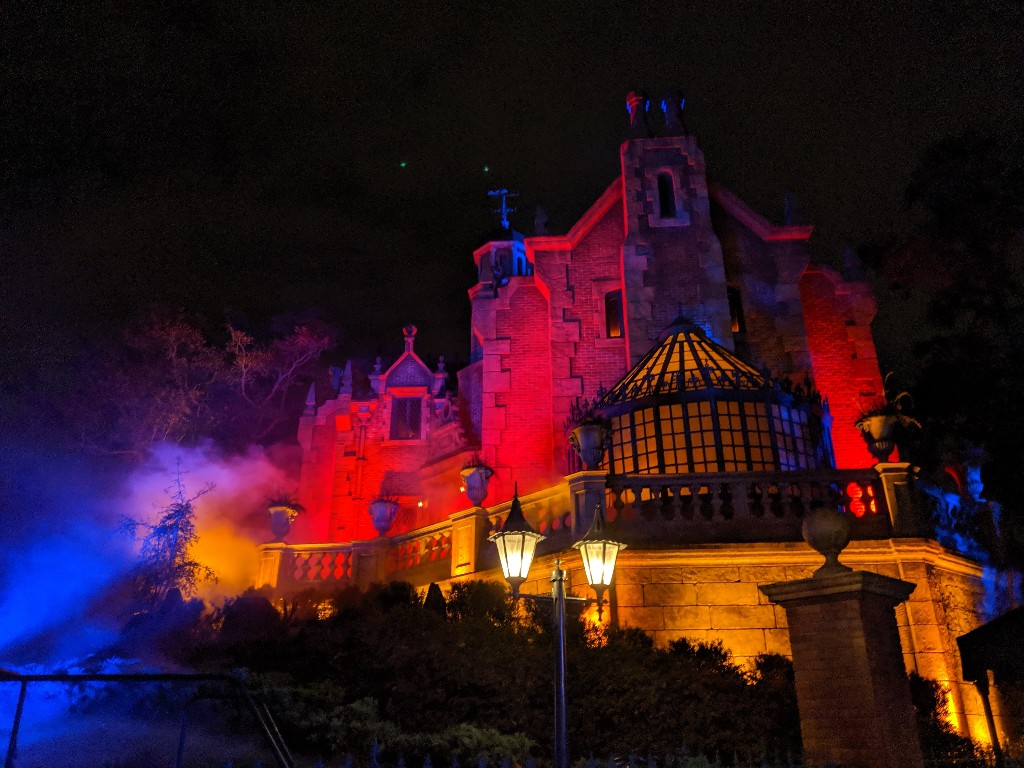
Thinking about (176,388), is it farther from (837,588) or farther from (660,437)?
(837,588)

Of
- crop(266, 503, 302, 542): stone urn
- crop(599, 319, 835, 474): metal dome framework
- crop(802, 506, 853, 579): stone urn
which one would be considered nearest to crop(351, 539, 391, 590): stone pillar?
crop(266, 503, 302, 542): stone urn

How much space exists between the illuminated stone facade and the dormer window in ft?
0.25

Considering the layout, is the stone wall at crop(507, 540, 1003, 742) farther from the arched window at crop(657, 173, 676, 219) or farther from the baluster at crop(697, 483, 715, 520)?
the arched window at crop(657, 173, 676, 219)

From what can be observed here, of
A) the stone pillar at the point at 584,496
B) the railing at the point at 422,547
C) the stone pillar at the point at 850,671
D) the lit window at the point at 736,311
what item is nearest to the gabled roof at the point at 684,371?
the lit window at the point at 736,311

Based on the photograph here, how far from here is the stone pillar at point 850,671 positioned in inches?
281

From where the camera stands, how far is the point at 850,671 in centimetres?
741

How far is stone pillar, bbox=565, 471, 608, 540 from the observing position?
1278 centimetres

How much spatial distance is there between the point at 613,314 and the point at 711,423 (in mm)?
6844

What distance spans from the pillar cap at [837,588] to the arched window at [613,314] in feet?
48.4

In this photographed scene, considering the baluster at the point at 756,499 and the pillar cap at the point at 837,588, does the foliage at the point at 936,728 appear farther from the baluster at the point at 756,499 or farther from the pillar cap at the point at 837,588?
the baluster at the point at 756,499

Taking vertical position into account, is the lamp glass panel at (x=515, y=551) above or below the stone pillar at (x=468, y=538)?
below

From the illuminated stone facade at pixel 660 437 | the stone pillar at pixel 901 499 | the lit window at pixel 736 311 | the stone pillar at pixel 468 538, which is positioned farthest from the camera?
the lit window at pixel 736 311

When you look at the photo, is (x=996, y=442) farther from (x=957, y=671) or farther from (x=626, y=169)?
(x=626, y=169)

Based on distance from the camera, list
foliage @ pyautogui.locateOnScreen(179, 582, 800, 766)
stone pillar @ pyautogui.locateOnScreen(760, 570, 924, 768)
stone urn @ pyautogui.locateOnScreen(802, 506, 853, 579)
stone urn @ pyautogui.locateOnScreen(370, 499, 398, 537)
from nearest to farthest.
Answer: stone pillar @ pyautogui.locateOnScreen(760, 570, 924, 768) → stone urn @ pyautogui.locateOnScreen(802, 506, 853, 579) → foliage @ pyautogui.locateOnScreen(179, 582, 800, 766) → stone urn @ pyautogui.locateOnScreen(370, 499, 398, 537)
